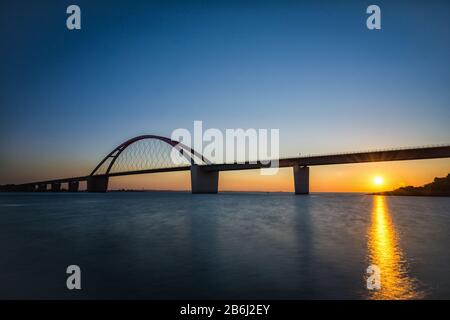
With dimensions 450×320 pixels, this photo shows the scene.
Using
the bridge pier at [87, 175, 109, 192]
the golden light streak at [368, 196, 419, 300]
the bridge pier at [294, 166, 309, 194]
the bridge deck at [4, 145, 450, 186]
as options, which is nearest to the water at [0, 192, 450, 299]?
the golden light streak at [368, 196, 419, 300]

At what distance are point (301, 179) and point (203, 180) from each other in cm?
3058

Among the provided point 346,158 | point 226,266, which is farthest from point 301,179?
point 226,266

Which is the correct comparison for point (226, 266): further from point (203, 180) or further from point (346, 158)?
point (203, 180)

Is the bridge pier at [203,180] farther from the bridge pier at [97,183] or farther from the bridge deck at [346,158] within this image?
the bridge pier at [97,183]

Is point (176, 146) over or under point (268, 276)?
over

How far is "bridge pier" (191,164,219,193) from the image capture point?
102 metres

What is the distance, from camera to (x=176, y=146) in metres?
111

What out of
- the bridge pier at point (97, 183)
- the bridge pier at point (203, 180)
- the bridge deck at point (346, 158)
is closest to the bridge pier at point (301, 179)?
the bridge deck at point (346, 158)

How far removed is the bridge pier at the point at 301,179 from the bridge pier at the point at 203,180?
26.8 meters

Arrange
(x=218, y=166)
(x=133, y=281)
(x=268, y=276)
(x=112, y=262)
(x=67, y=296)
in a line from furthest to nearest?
(x=218, y=166), (x=112, y=262), (x=268, y=276), (x=133, y=281), (x=67, y=296)

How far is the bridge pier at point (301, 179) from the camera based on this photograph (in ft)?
292
